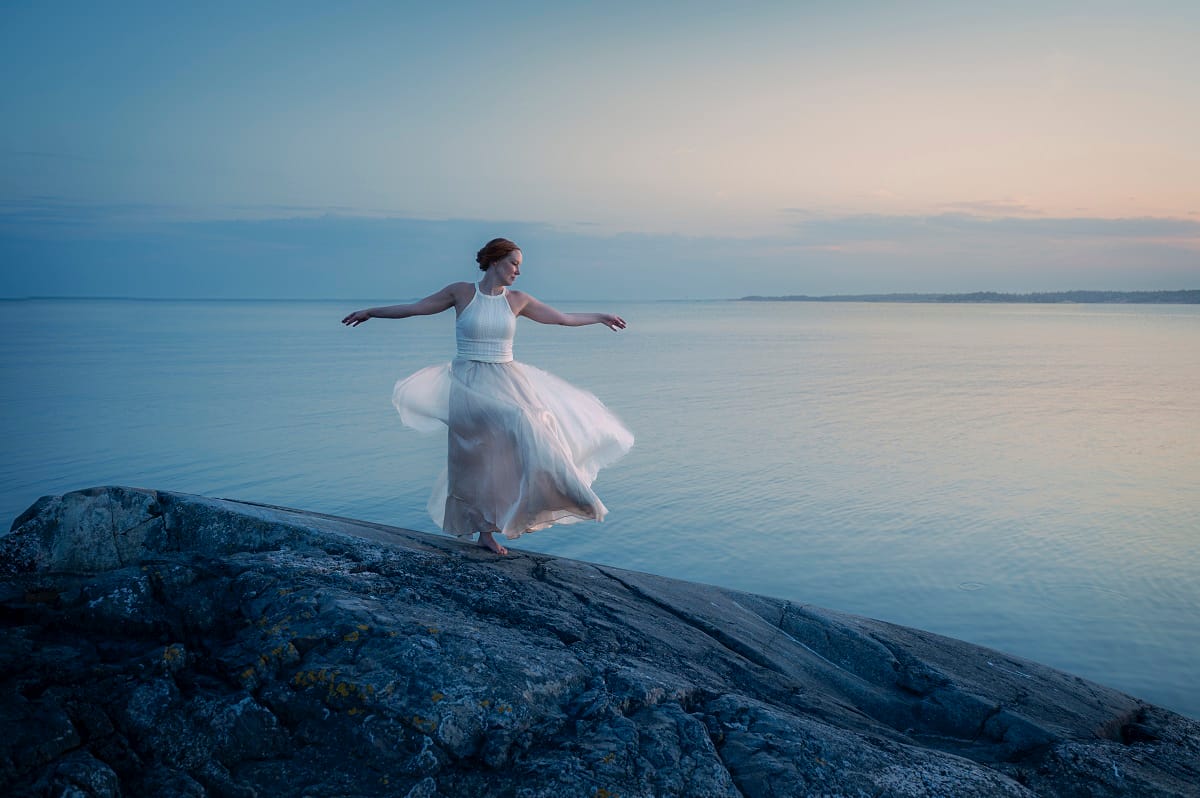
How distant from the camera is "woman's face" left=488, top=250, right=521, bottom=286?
22.7 feet

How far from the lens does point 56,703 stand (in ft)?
10.8

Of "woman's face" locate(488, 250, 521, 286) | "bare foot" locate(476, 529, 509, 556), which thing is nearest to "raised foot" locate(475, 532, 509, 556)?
"bare foot" locate(476, 529, 509, 556)

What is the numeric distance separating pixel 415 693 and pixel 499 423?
10.3 ft

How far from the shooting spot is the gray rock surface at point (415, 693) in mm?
3322

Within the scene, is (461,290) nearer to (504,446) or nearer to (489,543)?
(504,446)

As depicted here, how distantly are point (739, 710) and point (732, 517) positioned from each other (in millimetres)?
8947

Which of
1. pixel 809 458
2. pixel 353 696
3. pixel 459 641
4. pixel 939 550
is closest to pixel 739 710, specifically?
pixel 459 641

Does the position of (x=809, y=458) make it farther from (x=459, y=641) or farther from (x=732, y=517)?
(x=459, y=641)

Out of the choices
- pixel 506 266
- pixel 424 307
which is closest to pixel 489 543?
pixel 424 307

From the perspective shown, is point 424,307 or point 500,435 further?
point 424,307

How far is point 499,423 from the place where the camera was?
259 inches

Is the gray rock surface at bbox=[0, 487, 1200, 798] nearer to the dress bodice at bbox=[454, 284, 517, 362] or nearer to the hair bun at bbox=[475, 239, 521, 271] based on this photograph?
the dress bodice at bbox=[454, 284, 517, 362]

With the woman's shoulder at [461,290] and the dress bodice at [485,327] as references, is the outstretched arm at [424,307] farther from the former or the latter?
the dress bodice at [485,327]

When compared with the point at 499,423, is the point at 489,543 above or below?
below
